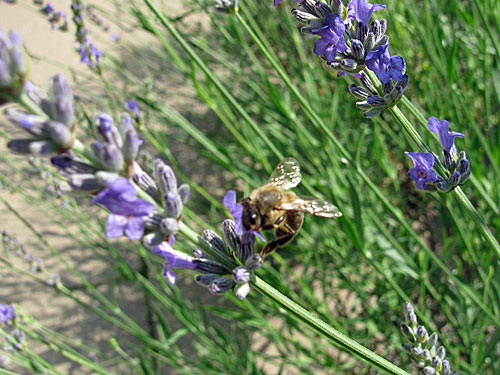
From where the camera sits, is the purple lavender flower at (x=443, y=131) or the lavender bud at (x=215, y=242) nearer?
the lavender bud at (x=215, y=242)

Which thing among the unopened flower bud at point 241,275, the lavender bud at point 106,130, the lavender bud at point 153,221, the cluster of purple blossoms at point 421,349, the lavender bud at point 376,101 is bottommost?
the cluster of purple blossoms at point 421,349

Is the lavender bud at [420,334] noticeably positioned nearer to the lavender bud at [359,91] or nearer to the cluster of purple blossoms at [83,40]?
the lavender bud at [359,91]

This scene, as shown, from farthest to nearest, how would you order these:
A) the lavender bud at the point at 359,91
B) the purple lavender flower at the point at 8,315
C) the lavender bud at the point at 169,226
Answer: the purple lavender flower at the point at 8,315 < the lavender bud at the point at 359,91 < the lavender bud at the point at 169,226

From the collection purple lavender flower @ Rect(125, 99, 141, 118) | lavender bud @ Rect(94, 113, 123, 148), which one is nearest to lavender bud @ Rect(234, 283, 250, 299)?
lavender bud @ Rect(94, 113, 123, 148)

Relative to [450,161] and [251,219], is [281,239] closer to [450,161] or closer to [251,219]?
[251,219]

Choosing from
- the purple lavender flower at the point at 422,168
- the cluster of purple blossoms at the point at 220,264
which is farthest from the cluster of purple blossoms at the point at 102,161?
the purple lavender flower at the point at 422,168

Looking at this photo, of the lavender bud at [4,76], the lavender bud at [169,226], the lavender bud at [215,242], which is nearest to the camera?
the lavender bud at [4,76]
